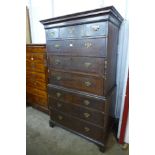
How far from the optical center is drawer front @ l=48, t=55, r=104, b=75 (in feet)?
5.08

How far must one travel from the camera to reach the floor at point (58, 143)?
70.7 inches

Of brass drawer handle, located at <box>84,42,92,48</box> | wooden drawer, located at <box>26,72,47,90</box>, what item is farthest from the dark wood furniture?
brass drawer handle, located at <box>84,42,92,48</box>

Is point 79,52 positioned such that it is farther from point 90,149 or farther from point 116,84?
point 90,149

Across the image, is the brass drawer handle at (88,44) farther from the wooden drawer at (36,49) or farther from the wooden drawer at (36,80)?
the wooden drawer at (36,80)

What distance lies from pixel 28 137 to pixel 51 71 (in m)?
1.09

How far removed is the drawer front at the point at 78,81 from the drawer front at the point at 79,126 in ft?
1.59

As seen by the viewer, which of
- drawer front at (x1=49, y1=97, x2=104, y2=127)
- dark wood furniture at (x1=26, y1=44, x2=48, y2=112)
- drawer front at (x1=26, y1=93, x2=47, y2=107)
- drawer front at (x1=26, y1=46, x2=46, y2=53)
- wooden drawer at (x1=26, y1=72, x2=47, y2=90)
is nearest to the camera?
drawer front at (x1=49, y1=97, x2=104, y2=127)

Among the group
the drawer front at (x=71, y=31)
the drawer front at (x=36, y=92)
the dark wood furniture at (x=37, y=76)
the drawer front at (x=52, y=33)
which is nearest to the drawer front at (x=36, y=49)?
the dark wood furniture at (x=37, y=76)

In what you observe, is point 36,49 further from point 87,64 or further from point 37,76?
point 87,64

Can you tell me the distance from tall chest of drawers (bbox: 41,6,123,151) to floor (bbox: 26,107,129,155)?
0.44 ft

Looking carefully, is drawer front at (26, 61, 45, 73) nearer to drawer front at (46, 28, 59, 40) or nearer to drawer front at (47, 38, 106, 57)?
drawer front at (47, 38, 106, 57)

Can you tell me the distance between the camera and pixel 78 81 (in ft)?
5.79
